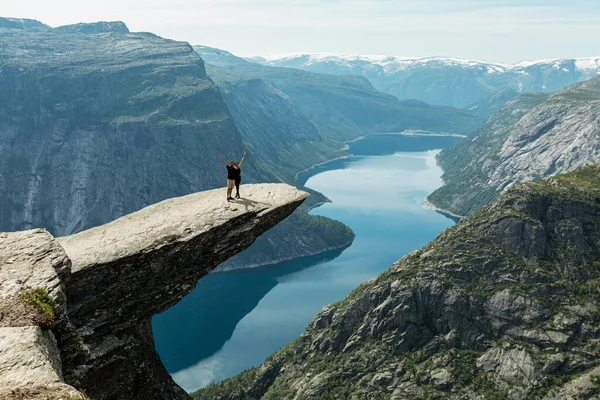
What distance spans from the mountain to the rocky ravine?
360ft

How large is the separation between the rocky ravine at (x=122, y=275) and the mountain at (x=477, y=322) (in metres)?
110

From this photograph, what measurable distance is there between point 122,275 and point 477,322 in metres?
135

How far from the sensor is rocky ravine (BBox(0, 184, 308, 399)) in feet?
89.1

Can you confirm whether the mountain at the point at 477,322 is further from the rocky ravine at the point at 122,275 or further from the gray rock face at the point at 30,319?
the gray rock face at the point at 30,319

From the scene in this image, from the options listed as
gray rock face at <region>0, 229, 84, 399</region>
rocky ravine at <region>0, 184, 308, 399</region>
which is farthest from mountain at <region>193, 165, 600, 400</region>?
gray rock face at <region>0, 229, 84, 399</region>

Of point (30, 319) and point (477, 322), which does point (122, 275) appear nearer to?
point (30, 319)

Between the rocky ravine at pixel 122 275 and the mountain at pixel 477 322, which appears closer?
the rocky ravine at pixel 122 275

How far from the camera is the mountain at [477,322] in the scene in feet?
435

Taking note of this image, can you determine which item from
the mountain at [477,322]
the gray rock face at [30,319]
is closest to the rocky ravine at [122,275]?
the gray rock face at [30,319]

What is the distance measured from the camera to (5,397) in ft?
61.0

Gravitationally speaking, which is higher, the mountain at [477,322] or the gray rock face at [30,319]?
the gray rock face at [30,319]

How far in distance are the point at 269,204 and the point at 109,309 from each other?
49.5 feet

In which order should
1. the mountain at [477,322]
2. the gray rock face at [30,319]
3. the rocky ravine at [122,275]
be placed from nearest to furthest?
the gray rock face at [30,319] → the rocky ravine at [122,275] → the mountain at [477,322]

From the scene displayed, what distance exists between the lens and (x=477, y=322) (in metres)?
148
